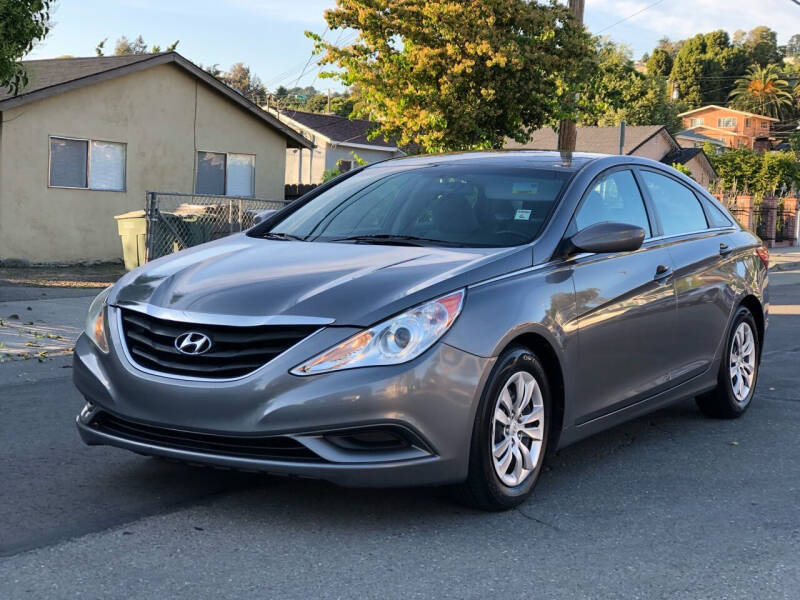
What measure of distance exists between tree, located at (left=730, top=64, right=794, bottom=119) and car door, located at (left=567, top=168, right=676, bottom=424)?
118m

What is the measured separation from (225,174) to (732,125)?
3702 inches

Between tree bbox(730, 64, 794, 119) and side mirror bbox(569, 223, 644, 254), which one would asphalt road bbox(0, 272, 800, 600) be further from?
tree bbox(730, 64, 794, 119)

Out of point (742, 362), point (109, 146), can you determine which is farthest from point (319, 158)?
point (742, 362)

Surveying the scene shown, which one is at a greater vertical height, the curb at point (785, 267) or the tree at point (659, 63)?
the tree at point (659, 63)

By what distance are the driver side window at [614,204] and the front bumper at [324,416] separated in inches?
57.3

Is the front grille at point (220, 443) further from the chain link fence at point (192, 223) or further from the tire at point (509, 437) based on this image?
the chain link fence at point (192, 223)

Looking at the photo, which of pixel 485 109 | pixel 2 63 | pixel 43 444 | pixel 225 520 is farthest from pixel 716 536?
pixel 485 109

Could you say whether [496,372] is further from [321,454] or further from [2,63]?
[2,63]

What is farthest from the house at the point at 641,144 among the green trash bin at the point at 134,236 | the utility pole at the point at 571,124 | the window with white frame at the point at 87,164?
the green trash bin at the point at 134,236

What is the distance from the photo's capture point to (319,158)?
4497 cm

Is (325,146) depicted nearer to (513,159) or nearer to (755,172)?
(755,172)

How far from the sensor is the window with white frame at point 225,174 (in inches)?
912

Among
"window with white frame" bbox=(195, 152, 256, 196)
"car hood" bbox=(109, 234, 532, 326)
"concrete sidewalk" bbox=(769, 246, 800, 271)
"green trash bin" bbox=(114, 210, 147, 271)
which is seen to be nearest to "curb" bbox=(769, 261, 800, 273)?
"concrete sidewalk" bbox=(769, 246, 800, 271)

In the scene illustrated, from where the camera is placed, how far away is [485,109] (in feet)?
60.8
